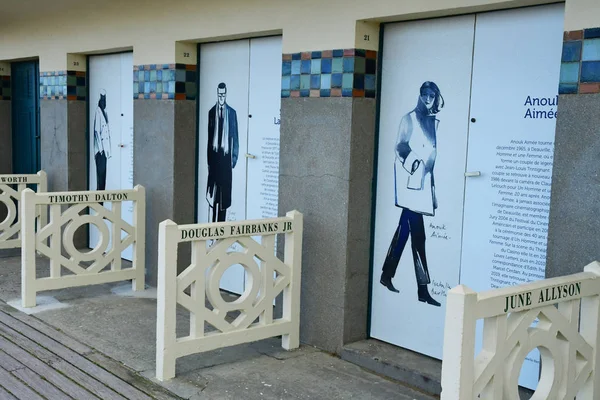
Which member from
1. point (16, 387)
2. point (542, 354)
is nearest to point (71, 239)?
point (16, 387)

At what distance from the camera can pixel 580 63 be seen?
143 inches

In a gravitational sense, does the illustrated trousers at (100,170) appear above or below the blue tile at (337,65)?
below

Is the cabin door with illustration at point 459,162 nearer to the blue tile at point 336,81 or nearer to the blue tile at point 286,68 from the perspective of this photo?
the blue tile at point 336,81

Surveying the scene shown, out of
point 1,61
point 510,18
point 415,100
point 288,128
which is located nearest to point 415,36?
point 415,100

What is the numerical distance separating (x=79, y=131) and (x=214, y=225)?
4248 mm

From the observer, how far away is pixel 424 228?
4.73 meters

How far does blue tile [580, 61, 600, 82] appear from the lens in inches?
140

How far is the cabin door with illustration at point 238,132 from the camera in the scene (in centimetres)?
591

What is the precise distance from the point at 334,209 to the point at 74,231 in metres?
Result: 2.41

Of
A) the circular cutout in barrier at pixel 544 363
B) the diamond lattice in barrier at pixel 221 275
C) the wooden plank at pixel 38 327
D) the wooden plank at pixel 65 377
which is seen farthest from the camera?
the wooden plank at pixel 38 327

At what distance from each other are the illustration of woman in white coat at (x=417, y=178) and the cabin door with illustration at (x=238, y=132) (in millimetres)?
1302

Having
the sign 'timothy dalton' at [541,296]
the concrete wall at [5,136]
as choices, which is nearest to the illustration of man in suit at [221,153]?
the sign 'timothy dalton' at [541,296]

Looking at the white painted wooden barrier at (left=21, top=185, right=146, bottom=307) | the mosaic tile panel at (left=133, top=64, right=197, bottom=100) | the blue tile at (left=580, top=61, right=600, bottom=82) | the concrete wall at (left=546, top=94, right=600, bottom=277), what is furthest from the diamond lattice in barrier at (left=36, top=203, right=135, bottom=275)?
the blue tile at (left=580, top=61, right=600, bottom=82)

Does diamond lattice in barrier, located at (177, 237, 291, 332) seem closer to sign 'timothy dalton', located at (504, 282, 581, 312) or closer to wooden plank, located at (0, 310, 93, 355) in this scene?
wooden plank, located at (0, 310, 93, 355)
